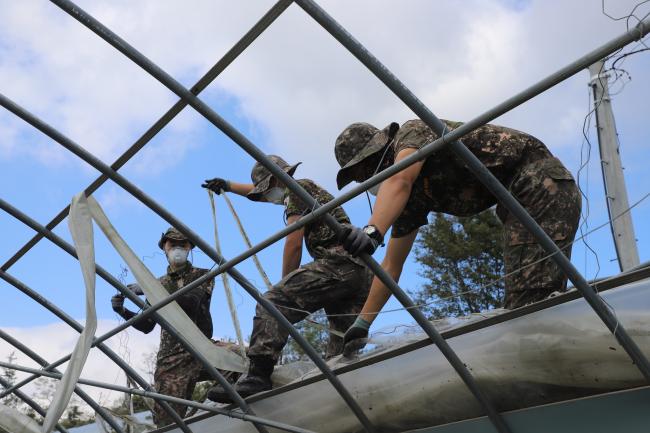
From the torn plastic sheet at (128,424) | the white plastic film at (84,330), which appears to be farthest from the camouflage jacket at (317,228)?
the torn plastic sheet at (128,424)

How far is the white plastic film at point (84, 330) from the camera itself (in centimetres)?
419

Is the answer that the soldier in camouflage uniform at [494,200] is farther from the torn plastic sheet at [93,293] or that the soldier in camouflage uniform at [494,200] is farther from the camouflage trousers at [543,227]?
the torn plastic sheet at [93,293]

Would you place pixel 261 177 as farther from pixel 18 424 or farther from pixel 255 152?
pixel 18 424

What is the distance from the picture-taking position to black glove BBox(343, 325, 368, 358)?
4617 mm

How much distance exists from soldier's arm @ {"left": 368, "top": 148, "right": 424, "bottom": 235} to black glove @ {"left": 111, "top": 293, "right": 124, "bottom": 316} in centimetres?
313

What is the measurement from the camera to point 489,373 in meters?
4.21

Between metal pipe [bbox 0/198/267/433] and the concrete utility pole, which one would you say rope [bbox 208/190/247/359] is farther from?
the concrete utility pole

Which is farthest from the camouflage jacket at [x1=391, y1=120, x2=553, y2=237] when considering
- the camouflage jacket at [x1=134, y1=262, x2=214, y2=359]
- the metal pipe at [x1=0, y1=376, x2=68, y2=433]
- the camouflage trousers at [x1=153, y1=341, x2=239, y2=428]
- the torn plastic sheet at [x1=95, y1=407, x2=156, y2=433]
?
the metal pipe at [x1=0, y1=376, x2=68, y2=433]

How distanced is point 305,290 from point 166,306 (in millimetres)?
889

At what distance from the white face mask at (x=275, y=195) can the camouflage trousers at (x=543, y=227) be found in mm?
1987

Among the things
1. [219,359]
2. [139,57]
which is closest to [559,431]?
[219,359]

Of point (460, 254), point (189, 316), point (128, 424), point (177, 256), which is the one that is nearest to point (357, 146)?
point (189, 316)

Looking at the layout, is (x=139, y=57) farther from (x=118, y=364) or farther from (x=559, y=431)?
(x=118, y=364)

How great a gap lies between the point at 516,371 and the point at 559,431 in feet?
1.24
